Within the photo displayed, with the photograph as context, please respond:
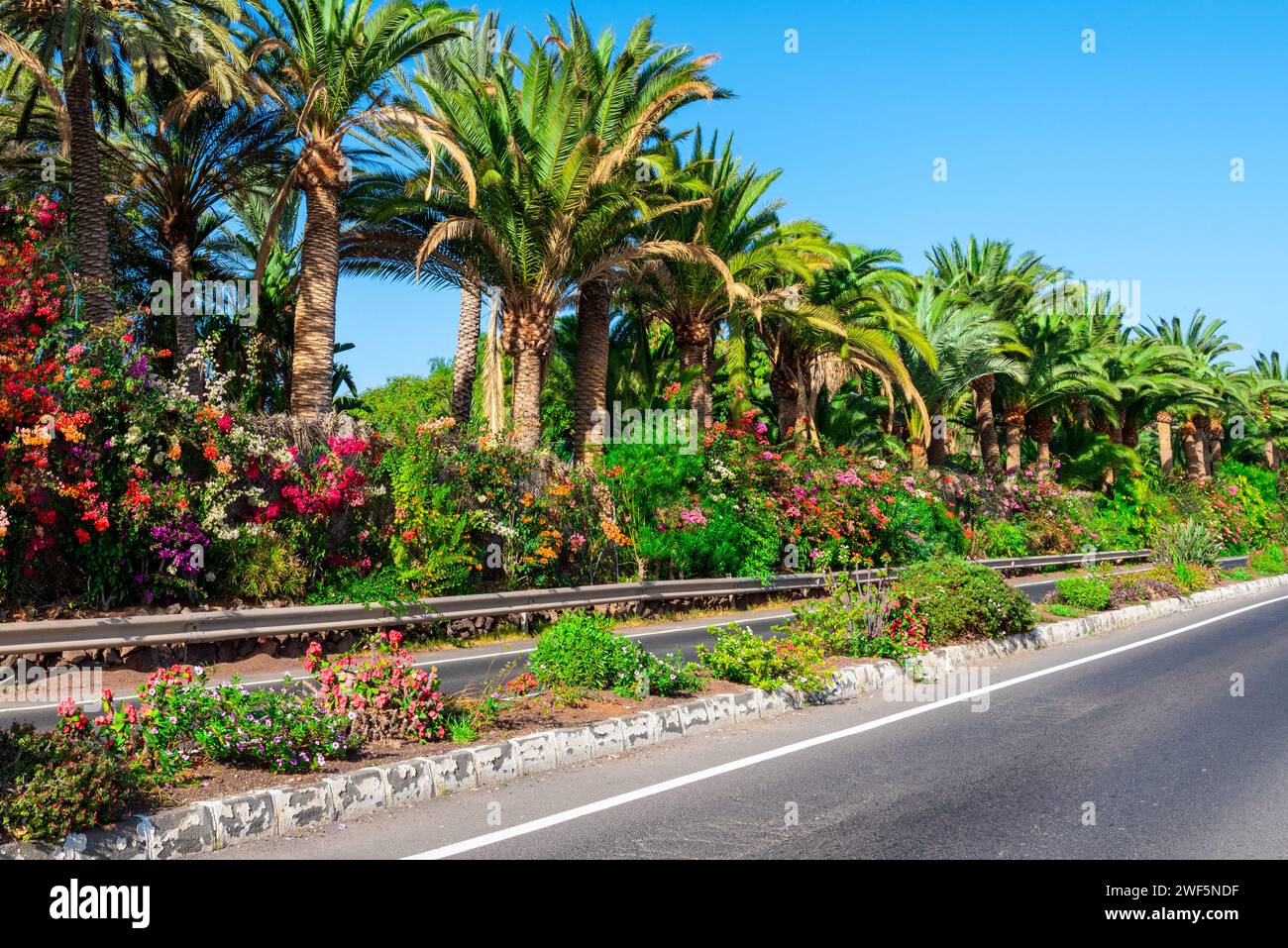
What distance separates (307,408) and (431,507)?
3.75 meters

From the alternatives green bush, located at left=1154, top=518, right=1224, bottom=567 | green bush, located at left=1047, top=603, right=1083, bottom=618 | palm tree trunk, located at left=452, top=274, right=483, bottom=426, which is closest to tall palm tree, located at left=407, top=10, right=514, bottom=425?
palm tree trunk, located at left=452, top=274, right=483, bottom=426

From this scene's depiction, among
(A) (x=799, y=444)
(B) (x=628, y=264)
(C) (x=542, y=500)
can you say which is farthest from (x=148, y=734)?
(A) (x=799, y=444)

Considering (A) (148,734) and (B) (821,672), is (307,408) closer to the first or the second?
(B) (821,672)

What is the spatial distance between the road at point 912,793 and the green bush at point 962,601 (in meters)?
2.03

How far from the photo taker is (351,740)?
20.5ft

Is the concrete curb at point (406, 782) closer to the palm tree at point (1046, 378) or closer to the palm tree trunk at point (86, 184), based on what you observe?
the palm tree trunk at point (86, 184)

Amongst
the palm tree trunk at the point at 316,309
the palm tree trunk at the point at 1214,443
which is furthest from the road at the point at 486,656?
the palm tree trunk at the point at 1214,443

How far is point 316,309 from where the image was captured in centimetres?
1753

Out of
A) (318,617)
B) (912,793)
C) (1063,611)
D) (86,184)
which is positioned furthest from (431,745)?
(86,184)

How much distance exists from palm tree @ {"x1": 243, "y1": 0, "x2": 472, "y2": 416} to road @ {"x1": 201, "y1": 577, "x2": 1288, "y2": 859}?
11930 millimetres

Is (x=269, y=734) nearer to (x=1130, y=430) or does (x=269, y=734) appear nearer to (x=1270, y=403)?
(x=1130, y=430)

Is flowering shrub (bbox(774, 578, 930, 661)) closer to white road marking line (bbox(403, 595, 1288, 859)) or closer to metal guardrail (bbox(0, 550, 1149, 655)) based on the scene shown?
metal guardrail (bbox(0, 550, 1149, 655))

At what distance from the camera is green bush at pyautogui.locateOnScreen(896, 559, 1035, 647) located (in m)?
12.0

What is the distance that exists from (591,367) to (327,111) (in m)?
7.54
